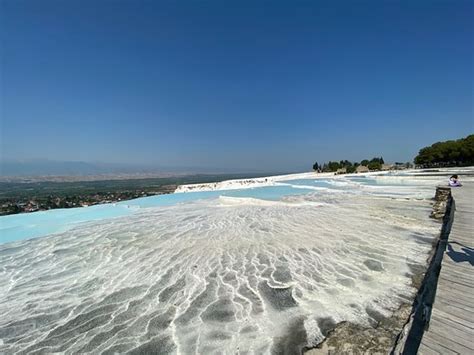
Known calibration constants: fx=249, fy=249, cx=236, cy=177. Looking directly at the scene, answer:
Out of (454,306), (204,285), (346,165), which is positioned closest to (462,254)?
(454,306)

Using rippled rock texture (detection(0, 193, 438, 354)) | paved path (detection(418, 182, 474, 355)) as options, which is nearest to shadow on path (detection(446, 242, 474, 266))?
paved path (detection(418, 182, 474, 355))

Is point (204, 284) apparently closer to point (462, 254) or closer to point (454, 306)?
point (454, 306)

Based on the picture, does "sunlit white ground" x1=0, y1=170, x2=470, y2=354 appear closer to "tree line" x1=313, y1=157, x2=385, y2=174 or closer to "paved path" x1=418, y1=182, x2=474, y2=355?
"paved path" x1=418, y1=182, x2=474, y2=355

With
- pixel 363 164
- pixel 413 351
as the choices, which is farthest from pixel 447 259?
pixel 363 164

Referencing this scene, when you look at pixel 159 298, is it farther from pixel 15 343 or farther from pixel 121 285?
pixel 15 343

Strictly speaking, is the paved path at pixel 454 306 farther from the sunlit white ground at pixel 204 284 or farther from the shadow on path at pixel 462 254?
the sunlit white ground at pixel 204 284

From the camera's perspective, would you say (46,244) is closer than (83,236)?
Yes
